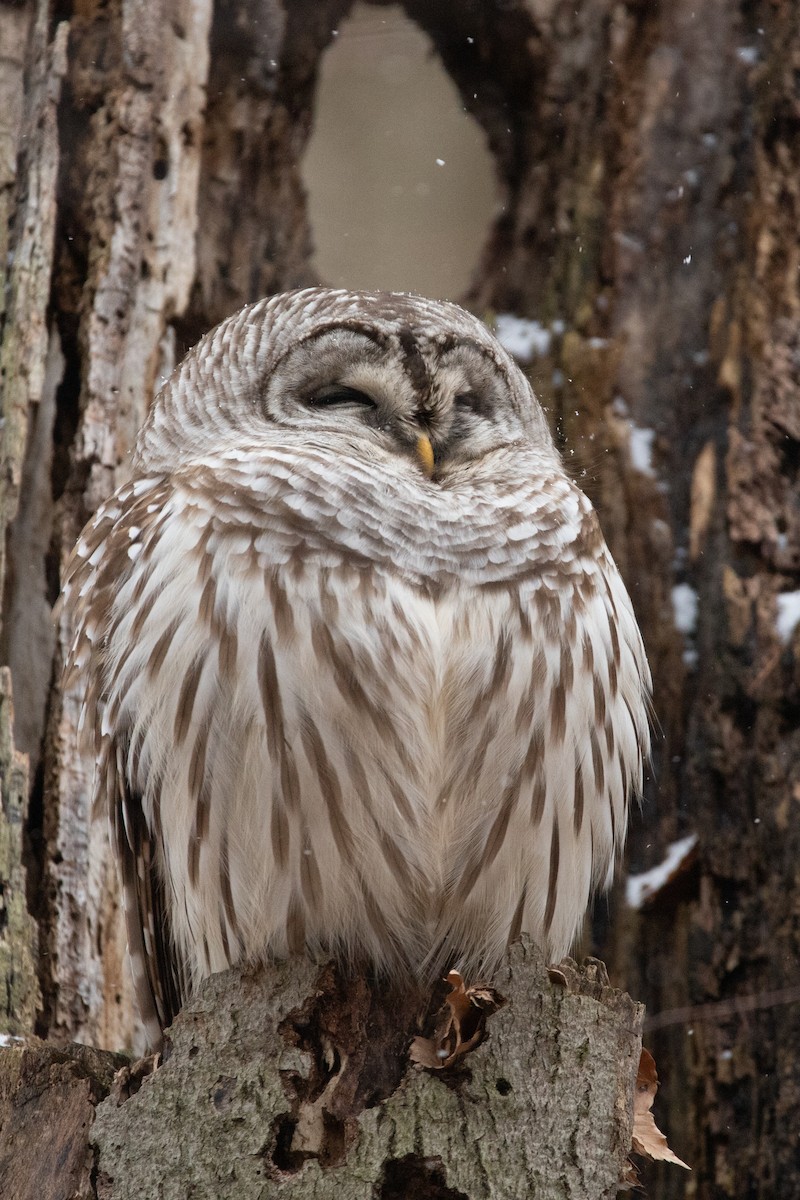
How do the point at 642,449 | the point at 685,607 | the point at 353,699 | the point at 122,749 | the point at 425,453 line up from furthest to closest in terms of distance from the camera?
the point at 642,449 → the point at 685,607 → the point at 425,453 → the point at 122,749 → the point at 353,699

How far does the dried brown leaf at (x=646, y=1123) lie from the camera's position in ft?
7.72

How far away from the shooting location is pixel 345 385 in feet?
10.6

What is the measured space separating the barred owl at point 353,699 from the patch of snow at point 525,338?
3.58ft

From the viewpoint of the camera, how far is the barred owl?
270cm

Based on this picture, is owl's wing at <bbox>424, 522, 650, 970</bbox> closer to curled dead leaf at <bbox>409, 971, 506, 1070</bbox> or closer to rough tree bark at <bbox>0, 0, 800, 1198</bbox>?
curled dead leaf at <bbox>409, 971, 506, 1070</bbox>

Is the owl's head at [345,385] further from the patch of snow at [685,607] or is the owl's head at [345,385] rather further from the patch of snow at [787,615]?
the patch of snow at [787,615]

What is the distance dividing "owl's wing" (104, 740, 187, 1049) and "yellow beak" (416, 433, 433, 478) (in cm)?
95

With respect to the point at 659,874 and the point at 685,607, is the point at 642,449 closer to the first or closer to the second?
the point at 685,607

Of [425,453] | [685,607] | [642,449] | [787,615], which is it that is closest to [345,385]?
[425,453]

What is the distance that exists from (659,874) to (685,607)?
765mm

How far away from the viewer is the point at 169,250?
12.4ft

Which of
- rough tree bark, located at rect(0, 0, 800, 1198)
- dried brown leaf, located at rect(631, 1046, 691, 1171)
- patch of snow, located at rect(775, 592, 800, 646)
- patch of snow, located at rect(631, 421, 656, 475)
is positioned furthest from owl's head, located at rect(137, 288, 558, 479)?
dried brown leaf, located at rect(631, 1046, 691, 1171)

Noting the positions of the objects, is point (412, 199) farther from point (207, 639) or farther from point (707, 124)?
point (207, 639)

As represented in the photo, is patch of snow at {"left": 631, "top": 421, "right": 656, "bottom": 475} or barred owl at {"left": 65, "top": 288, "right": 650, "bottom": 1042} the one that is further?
patch of snow at {"left": 631, "top": 421, "right": 656, "bottom": 475}
